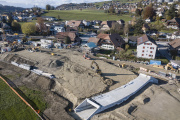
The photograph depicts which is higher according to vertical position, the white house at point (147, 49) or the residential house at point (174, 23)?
the residential house at point (174, 23)

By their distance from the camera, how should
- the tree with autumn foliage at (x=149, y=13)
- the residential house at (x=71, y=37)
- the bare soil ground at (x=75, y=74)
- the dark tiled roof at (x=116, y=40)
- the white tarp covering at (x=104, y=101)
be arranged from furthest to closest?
1. the tree with autumn foliage at (x=149, y=13)
2. the residential house at (x=71, y=37)
3. the dark tiled roof at (x=116, y=40)
4. the bare soil ground at (x=75, y=74)
5. the white tarp covering at (x=104, y=101)

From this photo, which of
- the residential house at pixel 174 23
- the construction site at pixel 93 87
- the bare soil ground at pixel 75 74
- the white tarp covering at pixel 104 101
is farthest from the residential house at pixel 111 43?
the residential house at pixel 174 23

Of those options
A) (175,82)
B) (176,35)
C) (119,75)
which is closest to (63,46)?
(119,75)

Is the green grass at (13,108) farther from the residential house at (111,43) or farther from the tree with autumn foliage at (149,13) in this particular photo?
the tree with autumn foliage at (149,13)

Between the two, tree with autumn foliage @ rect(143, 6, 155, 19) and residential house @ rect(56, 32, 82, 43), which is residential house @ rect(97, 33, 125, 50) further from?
tree with autumn foliage @ rect(143, 6, 155, 19)

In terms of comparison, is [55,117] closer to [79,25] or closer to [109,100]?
[109,100]

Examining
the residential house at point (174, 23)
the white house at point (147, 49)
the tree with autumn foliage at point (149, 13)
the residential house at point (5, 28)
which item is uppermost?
the tree with autumn foliage at point (149, 13)

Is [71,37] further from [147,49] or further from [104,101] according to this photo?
[104,101]
